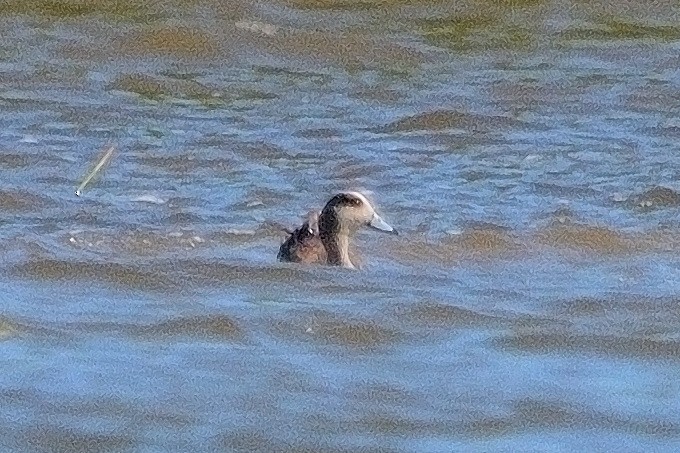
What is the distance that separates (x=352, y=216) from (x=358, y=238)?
0.49 m

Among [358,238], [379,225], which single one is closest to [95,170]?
[358,238]

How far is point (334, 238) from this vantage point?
341 inches

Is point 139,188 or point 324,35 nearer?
point 139,188

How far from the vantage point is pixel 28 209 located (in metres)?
9.20

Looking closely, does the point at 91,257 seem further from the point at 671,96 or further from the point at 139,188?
the point at 671,96

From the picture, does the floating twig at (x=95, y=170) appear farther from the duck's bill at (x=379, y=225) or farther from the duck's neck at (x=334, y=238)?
the duck's bill at (x=379, y=225)

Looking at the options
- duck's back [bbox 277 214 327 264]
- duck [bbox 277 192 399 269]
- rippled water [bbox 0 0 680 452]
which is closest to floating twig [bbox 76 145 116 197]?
rippled water [bbox 0 0 680 452]

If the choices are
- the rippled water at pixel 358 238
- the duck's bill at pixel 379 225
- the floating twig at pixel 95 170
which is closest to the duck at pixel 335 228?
the duck's bill at pixel 379 225

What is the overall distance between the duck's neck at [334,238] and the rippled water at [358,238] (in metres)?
0.13

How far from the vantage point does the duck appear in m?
8.33

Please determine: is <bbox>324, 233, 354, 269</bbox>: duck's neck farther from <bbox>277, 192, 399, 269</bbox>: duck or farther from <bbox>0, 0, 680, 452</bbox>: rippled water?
<bbox>0, 0, 680, 452</bbox>: rippled water

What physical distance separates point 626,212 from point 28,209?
2696mm

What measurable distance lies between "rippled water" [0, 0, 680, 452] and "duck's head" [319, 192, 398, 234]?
15cm

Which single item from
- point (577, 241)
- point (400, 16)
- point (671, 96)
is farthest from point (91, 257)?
point (400, 16)
